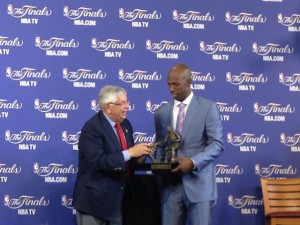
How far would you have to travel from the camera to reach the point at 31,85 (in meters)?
4.69

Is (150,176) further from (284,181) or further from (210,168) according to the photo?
(284,181)

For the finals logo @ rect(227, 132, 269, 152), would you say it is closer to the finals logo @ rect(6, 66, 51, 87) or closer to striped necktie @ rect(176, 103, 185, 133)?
striped necktie @ rect(176, 103, 185, 133)

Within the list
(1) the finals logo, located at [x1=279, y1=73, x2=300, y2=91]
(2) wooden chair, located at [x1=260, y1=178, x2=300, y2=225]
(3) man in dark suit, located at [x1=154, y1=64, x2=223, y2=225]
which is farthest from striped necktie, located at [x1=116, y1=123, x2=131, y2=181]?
(1) the finals logo, located at [x1=279, y1=73, x2=300, y2=91]

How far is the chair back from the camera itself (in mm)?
4660

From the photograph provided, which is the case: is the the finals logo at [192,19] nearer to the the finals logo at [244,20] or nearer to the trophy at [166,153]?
the the finals logo at [244,20]

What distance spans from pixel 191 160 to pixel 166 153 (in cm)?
27

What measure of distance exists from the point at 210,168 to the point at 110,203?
0.77 meters

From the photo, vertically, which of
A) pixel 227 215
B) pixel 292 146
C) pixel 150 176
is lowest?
pixel 227 215

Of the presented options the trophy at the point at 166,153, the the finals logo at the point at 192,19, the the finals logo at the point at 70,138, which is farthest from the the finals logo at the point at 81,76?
the trophy at the point at 166,153

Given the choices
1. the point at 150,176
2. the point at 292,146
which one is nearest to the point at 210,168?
the point at 150,176

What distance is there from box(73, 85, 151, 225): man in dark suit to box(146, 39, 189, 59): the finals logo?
1.31 m

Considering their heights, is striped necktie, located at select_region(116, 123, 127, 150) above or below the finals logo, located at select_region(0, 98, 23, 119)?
below

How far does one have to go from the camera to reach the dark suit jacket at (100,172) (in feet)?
11.6

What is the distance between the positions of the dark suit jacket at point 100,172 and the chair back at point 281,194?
5.56ft
